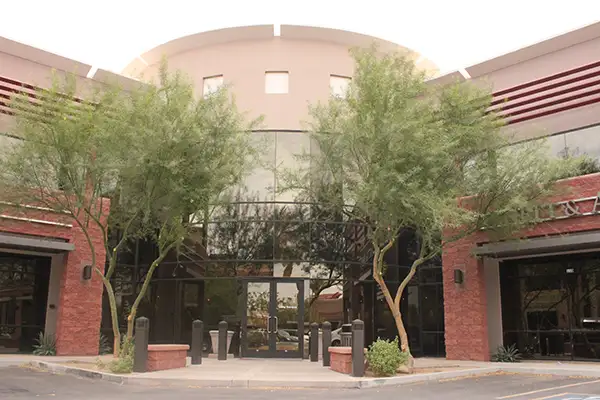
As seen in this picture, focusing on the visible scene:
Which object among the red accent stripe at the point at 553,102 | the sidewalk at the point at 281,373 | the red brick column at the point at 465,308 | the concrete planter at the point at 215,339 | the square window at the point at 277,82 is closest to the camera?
the sidewalk at the point at 281,373

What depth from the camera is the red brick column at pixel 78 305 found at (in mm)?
19094

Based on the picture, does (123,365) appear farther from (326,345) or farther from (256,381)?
(326,345)

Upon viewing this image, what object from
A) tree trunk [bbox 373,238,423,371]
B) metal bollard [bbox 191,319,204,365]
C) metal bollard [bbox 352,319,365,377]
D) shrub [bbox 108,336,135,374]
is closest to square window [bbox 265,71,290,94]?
tree trunk [bbox 373,238,423,371]

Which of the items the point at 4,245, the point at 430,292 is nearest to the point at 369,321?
the point at 430,292

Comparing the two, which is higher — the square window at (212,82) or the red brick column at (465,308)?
the square window at (212,82)

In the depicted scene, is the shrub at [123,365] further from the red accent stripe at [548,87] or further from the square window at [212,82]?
the red accent stripe at [548,87]

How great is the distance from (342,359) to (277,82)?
1251 centimetres

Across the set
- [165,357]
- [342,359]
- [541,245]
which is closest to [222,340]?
[165,357]

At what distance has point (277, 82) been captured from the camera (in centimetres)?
2344

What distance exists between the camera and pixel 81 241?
19.9m

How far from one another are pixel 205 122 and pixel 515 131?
9.68 m

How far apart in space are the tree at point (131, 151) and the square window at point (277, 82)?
6936 mm

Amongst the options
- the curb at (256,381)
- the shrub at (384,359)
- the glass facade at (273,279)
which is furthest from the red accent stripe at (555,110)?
the shrub at (384,359)

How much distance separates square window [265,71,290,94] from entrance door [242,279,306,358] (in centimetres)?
Answer: 763
